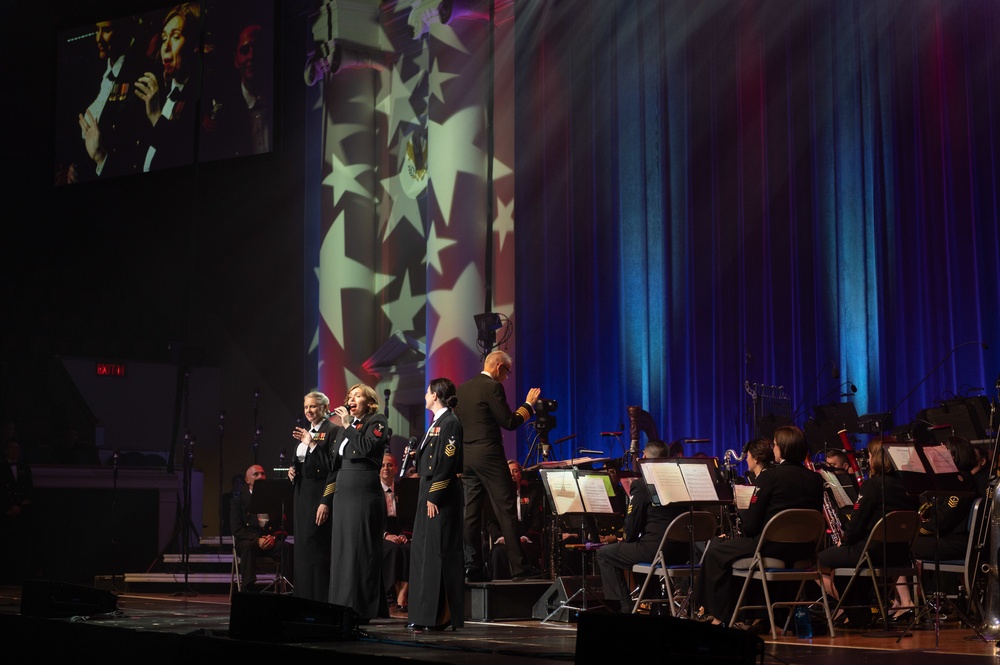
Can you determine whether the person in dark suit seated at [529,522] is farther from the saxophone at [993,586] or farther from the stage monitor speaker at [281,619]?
the stage monitor speaker at [281,619]

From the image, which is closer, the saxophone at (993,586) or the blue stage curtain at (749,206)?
the saxophone at (993,586)

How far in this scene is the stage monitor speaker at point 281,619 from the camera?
5.14 m

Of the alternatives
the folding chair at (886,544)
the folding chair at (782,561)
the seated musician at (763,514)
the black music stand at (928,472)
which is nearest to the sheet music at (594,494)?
the seated musician at (763,514)

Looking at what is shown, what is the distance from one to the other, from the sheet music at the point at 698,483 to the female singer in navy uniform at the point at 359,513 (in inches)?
69.8

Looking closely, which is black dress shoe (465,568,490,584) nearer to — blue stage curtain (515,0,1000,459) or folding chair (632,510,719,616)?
folding chair (632,510,719,616)

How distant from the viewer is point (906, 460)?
257 inches

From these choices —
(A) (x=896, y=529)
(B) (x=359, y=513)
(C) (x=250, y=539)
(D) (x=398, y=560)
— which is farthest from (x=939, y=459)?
(C) (x=250, y=539)

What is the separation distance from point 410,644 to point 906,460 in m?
3.05

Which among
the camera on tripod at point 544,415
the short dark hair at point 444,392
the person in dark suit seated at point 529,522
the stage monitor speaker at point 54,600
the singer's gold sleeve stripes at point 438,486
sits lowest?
the stage monitor speaker at point 54,600

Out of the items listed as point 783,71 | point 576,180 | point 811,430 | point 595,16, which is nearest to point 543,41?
point 595,16

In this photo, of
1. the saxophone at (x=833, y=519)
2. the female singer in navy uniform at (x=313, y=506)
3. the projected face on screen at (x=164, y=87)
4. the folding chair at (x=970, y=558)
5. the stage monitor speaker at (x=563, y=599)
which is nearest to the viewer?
the folding chair at (x=970, y=558)

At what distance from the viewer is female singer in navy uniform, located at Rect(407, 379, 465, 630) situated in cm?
645

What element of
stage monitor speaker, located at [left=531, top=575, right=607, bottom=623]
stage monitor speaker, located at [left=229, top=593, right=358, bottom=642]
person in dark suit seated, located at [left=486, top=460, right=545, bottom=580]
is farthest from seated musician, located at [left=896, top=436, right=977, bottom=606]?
stage monitor speaker, located at [left=229, top=593, right=358, bottom=642]

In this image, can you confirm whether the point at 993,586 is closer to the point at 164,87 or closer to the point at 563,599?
the point at 563,599
